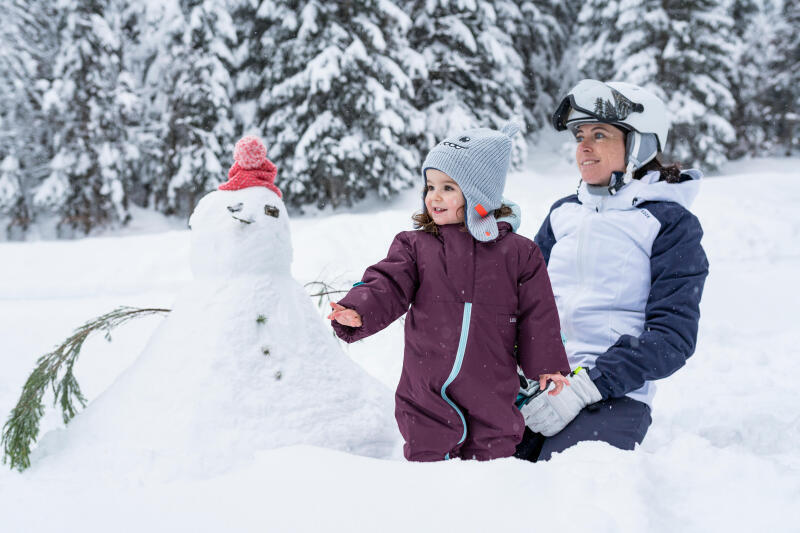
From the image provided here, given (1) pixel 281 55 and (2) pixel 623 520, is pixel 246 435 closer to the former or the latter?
(2) pixel 623 520

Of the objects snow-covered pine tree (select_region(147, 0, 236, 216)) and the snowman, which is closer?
the snowman

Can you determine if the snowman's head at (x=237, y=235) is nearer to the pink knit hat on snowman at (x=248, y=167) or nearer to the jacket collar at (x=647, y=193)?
the pink knit hat on snowman at (x=248, y=167)

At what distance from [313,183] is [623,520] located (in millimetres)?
11020

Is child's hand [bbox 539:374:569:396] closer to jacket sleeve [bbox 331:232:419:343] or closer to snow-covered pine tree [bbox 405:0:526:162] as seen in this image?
jacket sleeve [bbox 331:232:419:343]

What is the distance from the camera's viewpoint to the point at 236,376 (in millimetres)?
2123

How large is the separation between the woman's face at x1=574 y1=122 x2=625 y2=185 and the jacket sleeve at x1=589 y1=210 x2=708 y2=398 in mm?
364

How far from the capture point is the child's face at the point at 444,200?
Answer: 1990 mm

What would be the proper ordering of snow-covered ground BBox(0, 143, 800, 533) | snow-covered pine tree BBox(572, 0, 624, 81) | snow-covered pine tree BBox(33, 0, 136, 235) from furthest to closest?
1. snow-covered pine tree BBox(572, 0, 624, 81)
2. snow-covered pine tree BBox(33, 0, 136, 235)
3. snow-covered ground BBox(0, 143, 800, 533)

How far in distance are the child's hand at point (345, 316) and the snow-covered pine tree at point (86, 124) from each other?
12.6 m

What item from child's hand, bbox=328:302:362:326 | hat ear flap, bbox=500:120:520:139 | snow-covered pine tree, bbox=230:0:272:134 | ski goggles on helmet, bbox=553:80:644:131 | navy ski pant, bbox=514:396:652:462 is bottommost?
navy ski pant, bbox=514:396:652:462

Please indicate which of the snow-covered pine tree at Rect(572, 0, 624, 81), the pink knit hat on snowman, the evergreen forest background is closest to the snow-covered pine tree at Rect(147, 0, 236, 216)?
the evergreen forest background

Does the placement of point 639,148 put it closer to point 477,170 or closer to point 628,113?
point 628,113

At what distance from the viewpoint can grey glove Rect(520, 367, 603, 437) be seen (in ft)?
7.05

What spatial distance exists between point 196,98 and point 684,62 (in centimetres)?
1256
